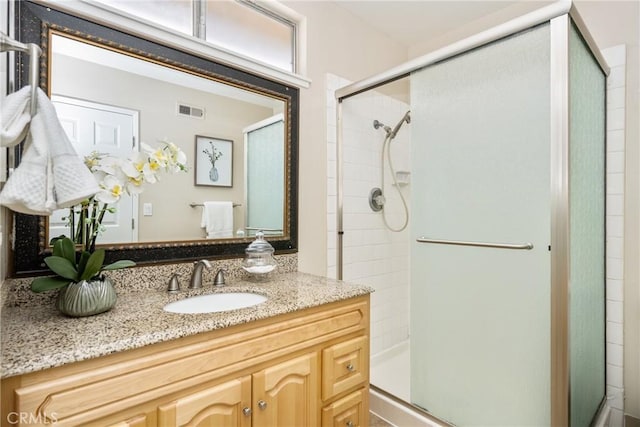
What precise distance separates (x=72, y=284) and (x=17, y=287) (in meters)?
0.27

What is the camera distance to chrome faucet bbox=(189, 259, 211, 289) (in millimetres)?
1477

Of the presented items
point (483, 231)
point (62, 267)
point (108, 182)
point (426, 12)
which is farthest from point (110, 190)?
point (426, 12)

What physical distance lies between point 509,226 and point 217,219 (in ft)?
4.36

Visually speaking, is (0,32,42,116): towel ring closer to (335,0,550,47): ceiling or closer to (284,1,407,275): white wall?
(284,1,407,275): white wall

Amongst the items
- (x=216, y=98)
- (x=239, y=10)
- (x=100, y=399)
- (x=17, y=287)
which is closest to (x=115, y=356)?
(x=100, y=399)

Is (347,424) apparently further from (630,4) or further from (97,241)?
(630,4)

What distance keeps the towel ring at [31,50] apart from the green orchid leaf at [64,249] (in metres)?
0.44

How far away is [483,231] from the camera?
1.54 meters

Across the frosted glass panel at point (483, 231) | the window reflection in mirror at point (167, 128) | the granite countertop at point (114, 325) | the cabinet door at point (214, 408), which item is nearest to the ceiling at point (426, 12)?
the frosted glass panel at point (483, 231)

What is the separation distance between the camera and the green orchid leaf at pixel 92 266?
41.4 inches

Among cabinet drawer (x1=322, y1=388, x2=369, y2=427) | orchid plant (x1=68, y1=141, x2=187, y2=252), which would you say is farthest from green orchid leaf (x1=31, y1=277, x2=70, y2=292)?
cabinet drawer (x1=322, y1=388, x2=369, y2=427)

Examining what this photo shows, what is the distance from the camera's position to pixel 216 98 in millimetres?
1644

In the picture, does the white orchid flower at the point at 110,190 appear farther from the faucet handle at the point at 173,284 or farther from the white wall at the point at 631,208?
the white wall at the point at 631,208

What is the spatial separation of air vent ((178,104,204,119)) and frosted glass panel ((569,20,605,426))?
1.55 metres
